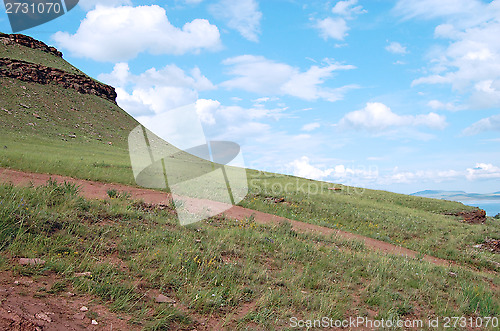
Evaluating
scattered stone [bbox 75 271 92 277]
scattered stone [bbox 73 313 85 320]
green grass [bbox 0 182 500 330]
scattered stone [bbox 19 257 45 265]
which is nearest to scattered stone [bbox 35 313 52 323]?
scattered stone [bbox 73 313 85 320]

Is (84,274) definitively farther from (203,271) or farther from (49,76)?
(49,76)

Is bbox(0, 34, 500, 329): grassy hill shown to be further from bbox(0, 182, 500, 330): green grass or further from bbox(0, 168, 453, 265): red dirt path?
bbox(0, 168, 453, 265): red dirt path

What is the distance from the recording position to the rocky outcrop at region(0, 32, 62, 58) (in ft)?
229

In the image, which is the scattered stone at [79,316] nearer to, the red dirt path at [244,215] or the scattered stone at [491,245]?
the red dirt path at [244,215]

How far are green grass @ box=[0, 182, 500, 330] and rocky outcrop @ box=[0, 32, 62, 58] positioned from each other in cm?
8166

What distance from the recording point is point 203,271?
6.84 metres

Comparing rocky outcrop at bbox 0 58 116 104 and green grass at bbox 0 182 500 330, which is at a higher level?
rocky outcrop at bbox 0 58 116 104

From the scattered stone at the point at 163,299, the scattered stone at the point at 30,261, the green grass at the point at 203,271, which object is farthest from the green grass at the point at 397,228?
the scattered stone at the point at 30,261

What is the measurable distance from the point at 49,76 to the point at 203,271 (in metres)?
73.9

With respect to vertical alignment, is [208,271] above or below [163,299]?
above

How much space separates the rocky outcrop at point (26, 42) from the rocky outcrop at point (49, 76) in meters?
13.0

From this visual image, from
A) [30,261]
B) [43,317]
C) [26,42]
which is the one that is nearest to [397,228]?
[30,261]

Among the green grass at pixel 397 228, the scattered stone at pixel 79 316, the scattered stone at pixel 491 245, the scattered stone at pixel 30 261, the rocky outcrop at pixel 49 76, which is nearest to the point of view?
the scattered stone at pixel 79 316

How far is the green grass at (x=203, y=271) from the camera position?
18.7 feet
